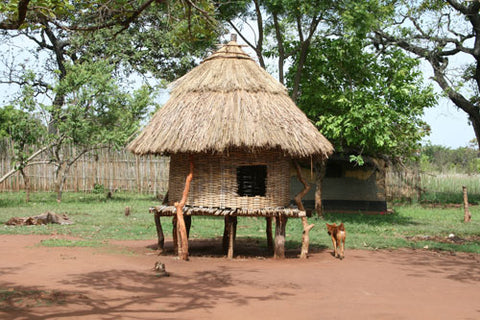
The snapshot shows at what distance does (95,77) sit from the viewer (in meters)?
18.6

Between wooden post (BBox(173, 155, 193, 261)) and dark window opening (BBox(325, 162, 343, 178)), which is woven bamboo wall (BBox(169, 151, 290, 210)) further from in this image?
dark window opening (BBox(325, 162, 343, 178))

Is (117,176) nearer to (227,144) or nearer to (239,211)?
(239,211)

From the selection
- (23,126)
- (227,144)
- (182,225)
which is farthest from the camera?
(23,126)

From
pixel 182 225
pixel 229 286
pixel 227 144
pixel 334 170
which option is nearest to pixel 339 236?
pixel 227 144

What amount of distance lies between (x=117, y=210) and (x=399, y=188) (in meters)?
11.3

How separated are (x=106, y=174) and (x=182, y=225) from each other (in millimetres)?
13753

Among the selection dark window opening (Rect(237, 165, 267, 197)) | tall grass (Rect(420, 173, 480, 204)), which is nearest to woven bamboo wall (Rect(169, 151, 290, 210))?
dark window opening (Rect(237, 165, 267, 197))

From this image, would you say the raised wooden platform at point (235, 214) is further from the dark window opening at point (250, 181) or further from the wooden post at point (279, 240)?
the dark window opening at point (250, 181)

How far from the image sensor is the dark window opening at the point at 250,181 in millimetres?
10727

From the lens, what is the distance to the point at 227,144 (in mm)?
9172

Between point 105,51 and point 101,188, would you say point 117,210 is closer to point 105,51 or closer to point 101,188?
point 101,188

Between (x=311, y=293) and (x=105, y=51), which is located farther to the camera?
(x=105, y=51)

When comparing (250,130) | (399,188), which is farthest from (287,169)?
(399,188)

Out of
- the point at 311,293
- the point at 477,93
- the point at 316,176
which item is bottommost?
the point at 311,293
